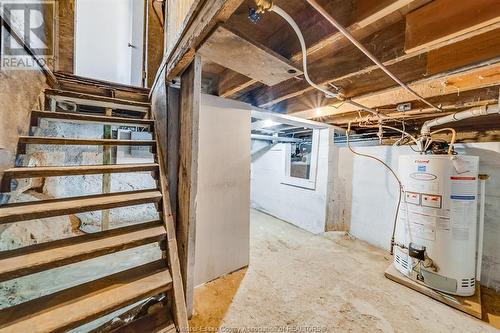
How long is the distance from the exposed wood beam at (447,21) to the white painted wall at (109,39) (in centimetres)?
434

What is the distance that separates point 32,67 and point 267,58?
2001 millimetres

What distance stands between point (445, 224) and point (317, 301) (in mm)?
1416

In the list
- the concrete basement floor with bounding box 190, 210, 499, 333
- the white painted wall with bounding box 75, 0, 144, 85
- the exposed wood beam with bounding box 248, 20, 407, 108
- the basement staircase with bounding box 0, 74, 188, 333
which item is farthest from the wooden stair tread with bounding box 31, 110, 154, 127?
the white painted wall with bounding box 75, 0, 144, 85

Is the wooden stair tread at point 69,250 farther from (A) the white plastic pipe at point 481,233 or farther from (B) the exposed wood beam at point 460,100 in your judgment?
(A) the white plastic pipe at point 481,233

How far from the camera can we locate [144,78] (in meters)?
3.96

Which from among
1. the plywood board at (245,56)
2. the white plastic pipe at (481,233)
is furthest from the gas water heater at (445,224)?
the plywood board at (245,56)

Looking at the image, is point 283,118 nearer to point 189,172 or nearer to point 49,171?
point 189,172

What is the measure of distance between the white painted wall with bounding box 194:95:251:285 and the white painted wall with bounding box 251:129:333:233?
5.73 feet

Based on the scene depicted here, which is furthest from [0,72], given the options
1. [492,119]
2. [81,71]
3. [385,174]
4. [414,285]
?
[492,119]

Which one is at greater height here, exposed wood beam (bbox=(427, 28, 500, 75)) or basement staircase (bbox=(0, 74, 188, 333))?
exposed wood beam (bbox=(427, 28, 500, 75))

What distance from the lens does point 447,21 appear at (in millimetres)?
1020

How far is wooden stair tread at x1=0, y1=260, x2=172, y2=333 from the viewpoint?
96 centimetres

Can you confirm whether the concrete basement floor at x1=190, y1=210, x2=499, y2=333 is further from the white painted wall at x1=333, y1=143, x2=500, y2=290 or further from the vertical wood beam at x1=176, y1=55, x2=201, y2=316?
the white painted wall at x1=333, y1=143, x2=500, y2=290

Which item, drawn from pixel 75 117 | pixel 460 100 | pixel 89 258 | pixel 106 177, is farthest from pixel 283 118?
pixel 106 177
